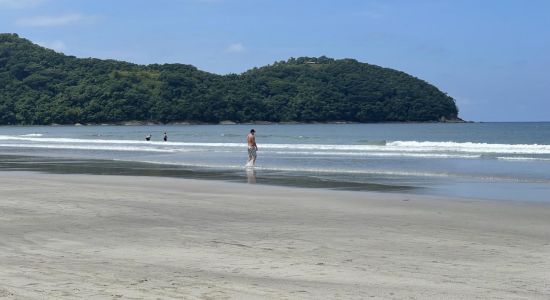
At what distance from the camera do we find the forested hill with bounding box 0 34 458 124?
14188 centimetres

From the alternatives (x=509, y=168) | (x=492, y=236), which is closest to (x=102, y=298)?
(x=492, y=236)

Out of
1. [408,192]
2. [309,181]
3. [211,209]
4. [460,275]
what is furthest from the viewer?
Answer: [309,181]

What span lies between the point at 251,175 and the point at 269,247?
13983 mm

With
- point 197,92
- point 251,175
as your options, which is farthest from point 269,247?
point 197,92

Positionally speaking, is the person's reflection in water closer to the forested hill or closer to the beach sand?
the beach sand

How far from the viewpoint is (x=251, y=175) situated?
23.2 m

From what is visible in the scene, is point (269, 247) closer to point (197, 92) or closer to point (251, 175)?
point (251, 175)

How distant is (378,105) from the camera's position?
543 ft

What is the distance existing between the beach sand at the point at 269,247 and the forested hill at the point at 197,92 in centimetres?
12944

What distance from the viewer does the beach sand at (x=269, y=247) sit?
22.7 ft

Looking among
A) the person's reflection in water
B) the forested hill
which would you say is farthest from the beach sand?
the forested hill

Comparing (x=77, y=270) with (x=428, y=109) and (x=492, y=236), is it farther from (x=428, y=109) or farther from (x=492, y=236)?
(x=428, y=109)

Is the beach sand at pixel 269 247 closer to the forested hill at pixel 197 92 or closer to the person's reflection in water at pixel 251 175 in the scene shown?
the person's reflection in water at pixel 251 175

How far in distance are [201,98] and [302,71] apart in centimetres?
3523
